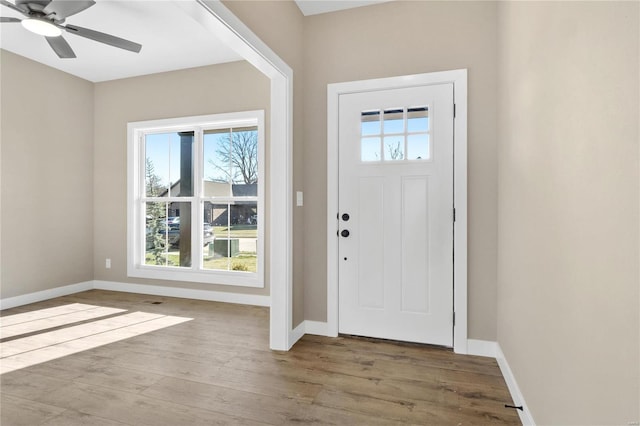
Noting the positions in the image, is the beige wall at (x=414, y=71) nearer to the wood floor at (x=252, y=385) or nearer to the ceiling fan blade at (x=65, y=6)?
the wood floor at (x=252, y=385)

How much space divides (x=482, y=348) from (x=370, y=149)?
6.22 ft

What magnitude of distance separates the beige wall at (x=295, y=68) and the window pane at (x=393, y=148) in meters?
0.78

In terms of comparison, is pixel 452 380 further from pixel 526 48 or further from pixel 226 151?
pixel 226 151

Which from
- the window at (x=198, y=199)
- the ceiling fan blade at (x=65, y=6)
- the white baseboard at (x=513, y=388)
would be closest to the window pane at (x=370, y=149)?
the window at (x=198, y=199)

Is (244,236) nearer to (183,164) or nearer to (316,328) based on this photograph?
(183,164)

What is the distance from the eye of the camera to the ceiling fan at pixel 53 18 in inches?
92.6

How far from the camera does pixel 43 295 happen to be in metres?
4.14

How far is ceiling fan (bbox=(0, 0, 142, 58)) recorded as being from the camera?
7.72ft

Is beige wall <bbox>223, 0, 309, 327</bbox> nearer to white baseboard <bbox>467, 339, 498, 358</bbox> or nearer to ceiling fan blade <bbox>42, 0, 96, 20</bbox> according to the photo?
ceiling fan blade <bbox>42, 0, 96, 20</bbox>

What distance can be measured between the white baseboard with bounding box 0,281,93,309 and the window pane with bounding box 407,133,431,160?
4.85m

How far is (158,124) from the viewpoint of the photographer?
4.36 m

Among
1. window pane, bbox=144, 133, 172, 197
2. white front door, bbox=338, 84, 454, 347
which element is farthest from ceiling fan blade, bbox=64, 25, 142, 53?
white front door, bbox=338, 84, 454, 347

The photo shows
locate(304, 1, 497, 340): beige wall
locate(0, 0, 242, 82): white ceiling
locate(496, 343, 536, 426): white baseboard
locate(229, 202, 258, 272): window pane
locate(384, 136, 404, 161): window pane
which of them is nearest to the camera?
locate(496, 343, 536, 426): white baseboard

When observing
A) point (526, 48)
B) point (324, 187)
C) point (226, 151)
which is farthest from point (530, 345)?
point (226, 151)
